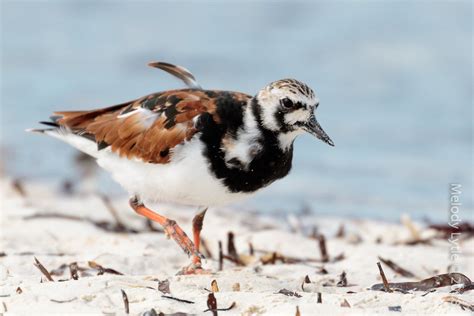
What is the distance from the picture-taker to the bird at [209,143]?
3889 millimetres

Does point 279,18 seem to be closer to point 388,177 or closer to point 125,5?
point 125,5

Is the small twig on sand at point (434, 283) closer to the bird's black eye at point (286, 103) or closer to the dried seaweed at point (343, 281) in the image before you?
the dried seaweed at point (343, 281)

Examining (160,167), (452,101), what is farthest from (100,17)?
(160,167)

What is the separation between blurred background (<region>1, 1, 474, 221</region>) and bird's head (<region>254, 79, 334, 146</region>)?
8.57ft

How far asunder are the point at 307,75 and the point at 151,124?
19.9ft

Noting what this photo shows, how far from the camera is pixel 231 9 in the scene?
13234 mm

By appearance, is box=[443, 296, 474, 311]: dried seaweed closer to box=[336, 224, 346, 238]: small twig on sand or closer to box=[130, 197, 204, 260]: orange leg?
box=[130, 197, 204, 260]: orange leg

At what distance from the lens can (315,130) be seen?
390 centimetres

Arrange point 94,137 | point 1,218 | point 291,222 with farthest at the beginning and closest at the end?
point 291,222 < point 1,218 < point 94,137

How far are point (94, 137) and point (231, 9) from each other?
354 inches

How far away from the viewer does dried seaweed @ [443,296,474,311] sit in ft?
10.4

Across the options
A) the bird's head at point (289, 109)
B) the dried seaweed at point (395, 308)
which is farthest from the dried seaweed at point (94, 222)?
the dried seaweed at point (395, 308)

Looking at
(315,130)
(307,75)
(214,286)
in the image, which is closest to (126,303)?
(214,286)

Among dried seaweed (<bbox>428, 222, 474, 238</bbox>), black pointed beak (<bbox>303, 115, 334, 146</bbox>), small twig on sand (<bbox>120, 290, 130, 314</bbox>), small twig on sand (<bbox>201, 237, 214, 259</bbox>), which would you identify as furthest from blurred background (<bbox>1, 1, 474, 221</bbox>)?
small twig on sand (<bbox>120, 290, 130, 314</bbox>)
